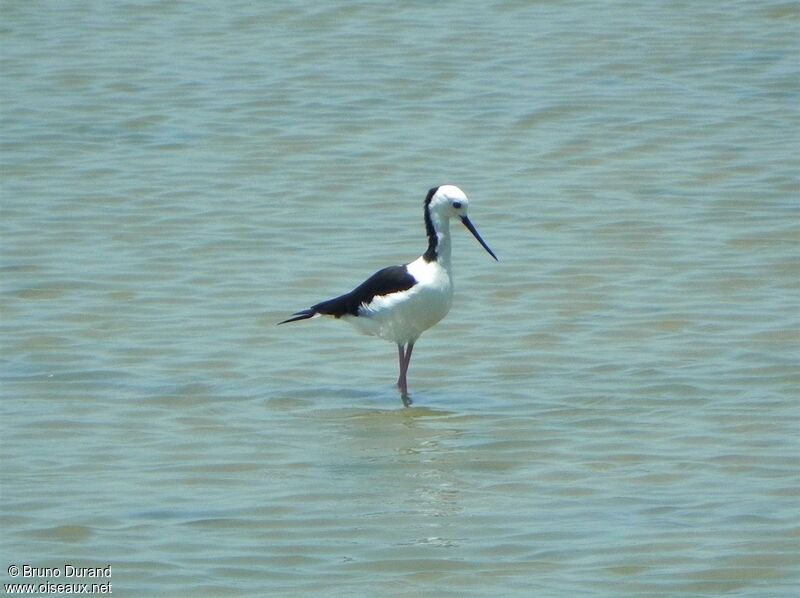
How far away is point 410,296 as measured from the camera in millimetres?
9320

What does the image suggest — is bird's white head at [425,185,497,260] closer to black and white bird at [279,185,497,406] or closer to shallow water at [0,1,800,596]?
black and white bird at [279,185,497,406]

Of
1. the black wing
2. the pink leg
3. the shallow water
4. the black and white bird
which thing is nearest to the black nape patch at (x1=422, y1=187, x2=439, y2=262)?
the black and white bird

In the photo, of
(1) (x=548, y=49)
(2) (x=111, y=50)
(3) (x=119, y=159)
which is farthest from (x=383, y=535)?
(2) (x=111, y=50)

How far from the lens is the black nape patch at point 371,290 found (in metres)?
9.41

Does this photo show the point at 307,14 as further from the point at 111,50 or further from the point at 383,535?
the point at 383,535

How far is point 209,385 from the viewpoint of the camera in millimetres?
9461

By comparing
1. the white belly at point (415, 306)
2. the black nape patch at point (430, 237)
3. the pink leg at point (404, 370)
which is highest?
the black nape patch at point (430, 237)

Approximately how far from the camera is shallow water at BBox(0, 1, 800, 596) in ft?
23.3

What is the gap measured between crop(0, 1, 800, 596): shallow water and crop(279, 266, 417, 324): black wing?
1.19ft

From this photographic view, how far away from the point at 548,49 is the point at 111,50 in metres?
4.71

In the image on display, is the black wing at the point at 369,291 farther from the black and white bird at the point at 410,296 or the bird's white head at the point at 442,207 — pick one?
the bird's white head at the point at 442,207

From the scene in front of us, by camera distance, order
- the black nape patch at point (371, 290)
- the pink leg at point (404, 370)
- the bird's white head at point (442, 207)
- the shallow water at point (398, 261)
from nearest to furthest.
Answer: the shallow water at point (398, 261) < the pink leg at point (404, 370) < the black nape patch at point (371, 290) < the bird's white head at point (442, 207)

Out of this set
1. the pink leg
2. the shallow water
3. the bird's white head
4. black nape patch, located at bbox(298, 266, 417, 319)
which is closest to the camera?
the shallow water

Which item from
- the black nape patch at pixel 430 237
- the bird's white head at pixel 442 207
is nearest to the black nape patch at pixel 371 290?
the black nape patch at pixel 430 237
